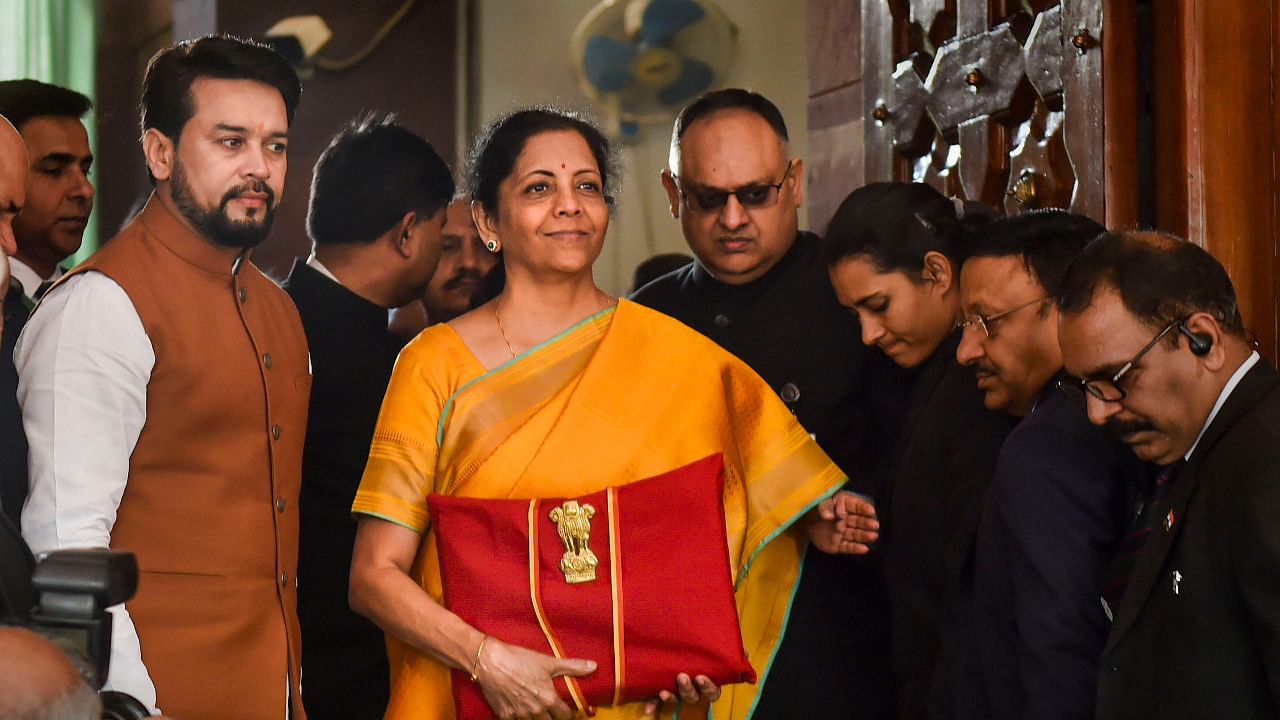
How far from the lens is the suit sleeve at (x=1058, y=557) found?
6.68ft

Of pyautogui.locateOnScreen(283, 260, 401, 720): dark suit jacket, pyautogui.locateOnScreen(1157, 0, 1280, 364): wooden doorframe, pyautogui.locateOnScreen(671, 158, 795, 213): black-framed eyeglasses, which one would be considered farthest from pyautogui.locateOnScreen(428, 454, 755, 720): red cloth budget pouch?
pyautogui.locateOnScreen(1157, 0, 1280, 364): wooden doorframe

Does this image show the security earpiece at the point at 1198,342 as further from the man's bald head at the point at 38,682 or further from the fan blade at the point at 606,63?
the fan blade at the point at 606,63

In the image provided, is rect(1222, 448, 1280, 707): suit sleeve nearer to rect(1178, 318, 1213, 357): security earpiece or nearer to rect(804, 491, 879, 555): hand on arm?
rect(1178, 318, 1213, 357): security earpiece

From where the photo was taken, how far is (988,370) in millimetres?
2412

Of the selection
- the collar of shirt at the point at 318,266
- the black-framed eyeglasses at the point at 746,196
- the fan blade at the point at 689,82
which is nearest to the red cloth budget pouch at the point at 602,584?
the black-framed eyeglasses at the point at 746,196

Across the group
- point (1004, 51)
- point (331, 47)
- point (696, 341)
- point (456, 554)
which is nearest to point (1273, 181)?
point (1004, 51)

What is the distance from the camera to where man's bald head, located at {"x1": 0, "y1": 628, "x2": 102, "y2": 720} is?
1.34 metres

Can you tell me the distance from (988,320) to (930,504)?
1.22 ft

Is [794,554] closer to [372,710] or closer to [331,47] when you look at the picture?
[372,710]

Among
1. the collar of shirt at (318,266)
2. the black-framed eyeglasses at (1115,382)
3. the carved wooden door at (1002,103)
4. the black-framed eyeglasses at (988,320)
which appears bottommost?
the black-framed eyeglasses at (1115,382)

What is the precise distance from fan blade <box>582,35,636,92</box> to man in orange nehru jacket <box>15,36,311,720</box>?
80.3 inches

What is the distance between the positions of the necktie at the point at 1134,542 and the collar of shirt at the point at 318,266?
182 centimetres

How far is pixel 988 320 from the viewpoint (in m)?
2.39

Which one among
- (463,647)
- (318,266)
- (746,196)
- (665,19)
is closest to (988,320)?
(746,196)
